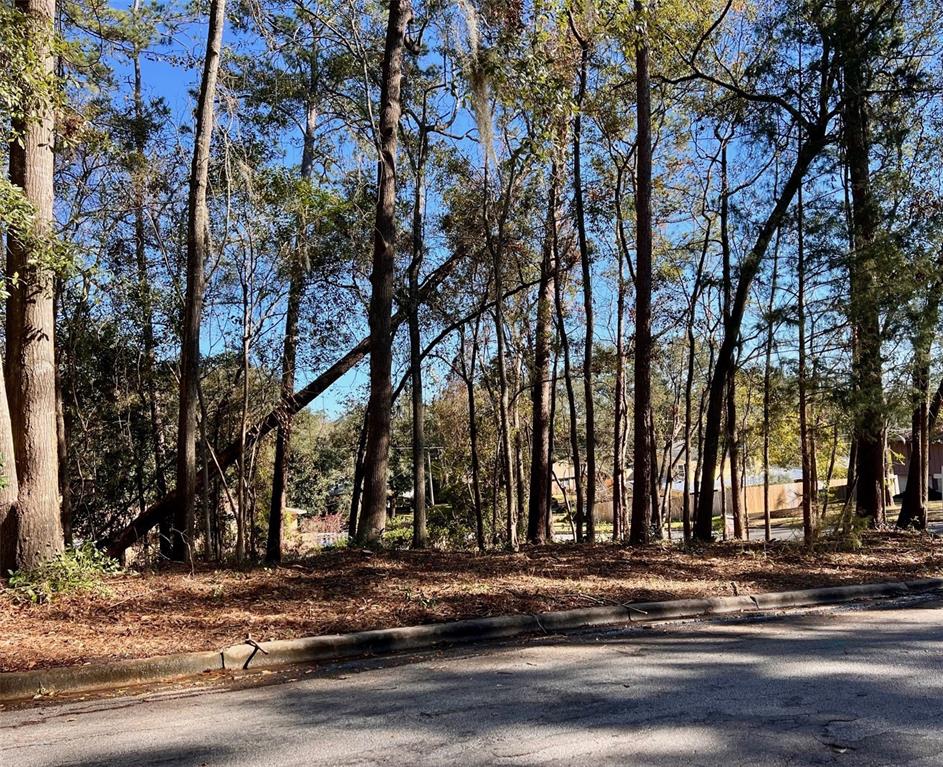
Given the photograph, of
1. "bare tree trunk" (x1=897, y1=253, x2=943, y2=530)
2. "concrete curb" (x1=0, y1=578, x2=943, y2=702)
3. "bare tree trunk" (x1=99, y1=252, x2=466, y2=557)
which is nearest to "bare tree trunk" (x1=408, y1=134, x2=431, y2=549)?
"bare tree trunk" (x1=99, y1=252, x2=466, y2=557)

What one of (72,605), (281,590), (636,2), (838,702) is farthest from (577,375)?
(838,702)

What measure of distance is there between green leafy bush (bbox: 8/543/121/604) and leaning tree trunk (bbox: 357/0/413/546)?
4550 millimetres

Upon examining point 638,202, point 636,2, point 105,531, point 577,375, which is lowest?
point 105,531

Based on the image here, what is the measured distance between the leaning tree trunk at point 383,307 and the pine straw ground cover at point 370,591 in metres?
1.33

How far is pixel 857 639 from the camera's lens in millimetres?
7125

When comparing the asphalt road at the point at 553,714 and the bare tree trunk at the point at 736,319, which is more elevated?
the bare tree trunk at the point at 736,319

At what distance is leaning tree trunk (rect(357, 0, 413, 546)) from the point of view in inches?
509

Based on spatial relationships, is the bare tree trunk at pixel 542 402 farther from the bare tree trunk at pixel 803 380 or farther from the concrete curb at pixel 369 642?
the concrete curb at pixel 369 642

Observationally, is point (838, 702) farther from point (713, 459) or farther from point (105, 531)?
point (105, 531)

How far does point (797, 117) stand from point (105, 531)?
1968 cm

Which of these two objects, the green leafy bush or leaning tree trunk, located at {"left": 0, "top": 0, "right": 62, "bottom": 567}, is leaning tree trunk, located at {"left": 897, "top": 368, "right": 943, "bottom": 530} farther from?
leaning tree trunk, located at {"left": 0, "top": 0, "right": 62, "bottom": 567}

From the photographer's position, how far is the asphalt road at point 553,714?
407 cm

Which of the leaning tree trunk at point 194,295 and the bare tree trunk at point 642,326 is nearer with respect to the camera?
the leaning tree trunk at point 194,295

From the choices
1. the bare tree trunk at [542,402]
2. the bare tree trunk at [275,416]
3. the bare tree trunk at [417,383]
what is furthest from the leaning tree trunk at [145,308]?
the bare tree trunk at [542,402]
